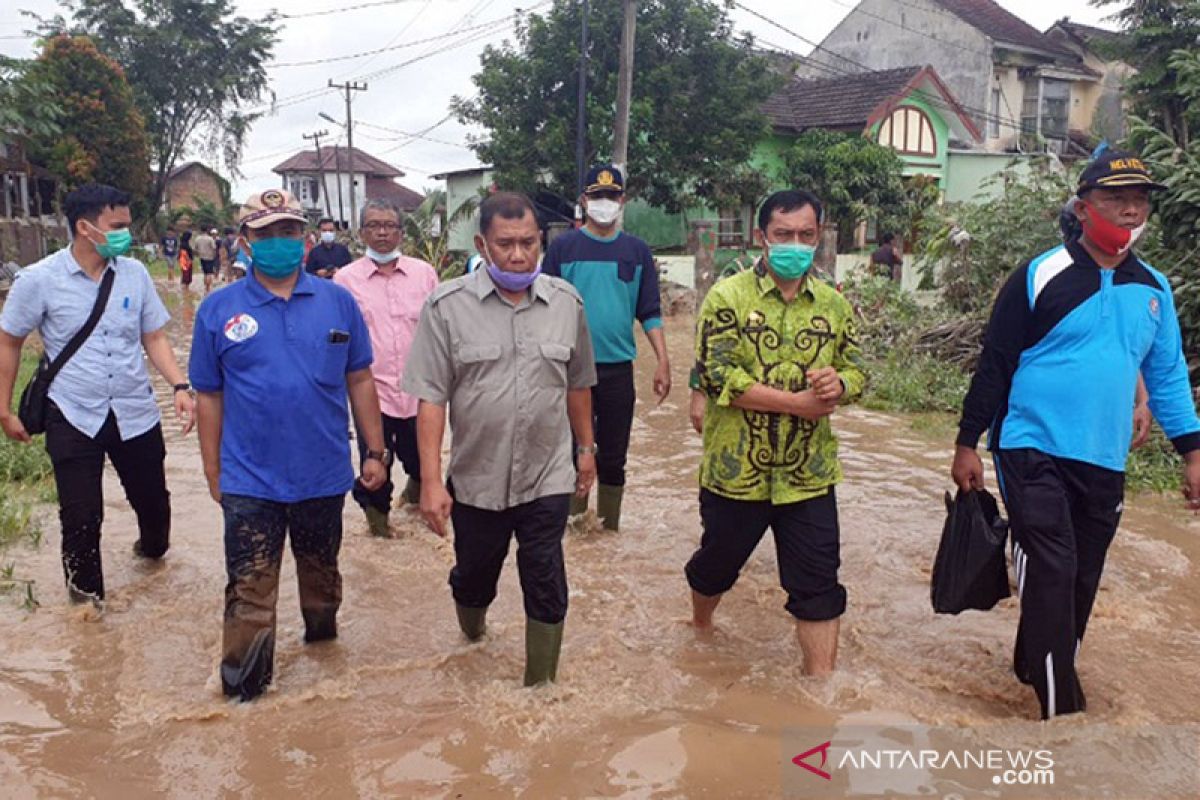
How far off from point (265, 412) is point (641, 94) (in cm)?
2045

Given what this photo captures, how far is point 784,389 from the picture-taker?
3.66 m

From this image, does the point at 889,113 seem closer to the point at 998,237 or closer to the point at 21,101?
the point at 998,237

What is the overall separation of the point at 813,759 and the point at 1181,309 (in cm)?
635

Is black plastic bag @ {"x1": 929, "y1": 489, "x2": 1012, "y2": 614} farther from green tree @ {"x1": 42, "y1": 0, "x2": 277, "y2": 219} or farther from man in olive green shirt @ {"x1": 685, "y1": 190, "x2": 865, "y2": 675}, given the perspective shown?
green tree @ {"x1": 42, "y1": 0, "x2": 277, "y2": 219}

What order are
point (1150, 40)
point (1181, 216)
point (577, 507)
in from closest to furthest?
1. point (577, 507)
2. point (1181, 216)
3. point (1150, 40)

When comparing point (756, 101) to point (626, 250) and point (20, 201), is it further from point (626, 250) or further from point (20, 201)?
point (20, 201)

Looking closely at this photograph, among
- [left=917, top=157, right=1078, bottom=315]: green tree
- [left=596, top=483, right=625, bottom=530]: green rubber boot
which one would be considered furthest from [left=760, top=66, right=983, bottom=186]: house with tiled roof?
[left=596, top=483, right=625, bottom=530]: green rubber boot

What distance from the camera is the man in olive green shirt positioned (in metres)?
3.68

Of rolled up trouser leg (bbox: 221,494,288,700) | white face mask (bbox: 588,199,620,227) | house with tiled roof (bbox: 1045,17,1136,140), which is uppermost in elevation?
house with tiled roof (bbox: 1045,17,1136,140)

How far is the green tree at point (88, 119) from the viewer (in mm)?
32500

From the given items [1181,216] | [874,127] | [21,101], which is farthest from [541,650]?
[874,127]

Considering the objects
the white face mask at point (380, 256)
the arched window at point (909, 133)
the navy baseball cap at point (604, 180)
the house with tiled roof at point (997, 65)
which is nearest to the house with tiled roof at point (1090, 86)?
the house with tiled roof at point (997, 65)

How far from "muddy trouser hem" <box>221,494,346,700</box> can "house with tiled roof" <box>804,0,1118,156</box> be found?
99.1 ft

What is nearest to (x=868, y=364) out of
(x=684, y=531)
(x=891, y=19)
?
(x=684, y=531)
